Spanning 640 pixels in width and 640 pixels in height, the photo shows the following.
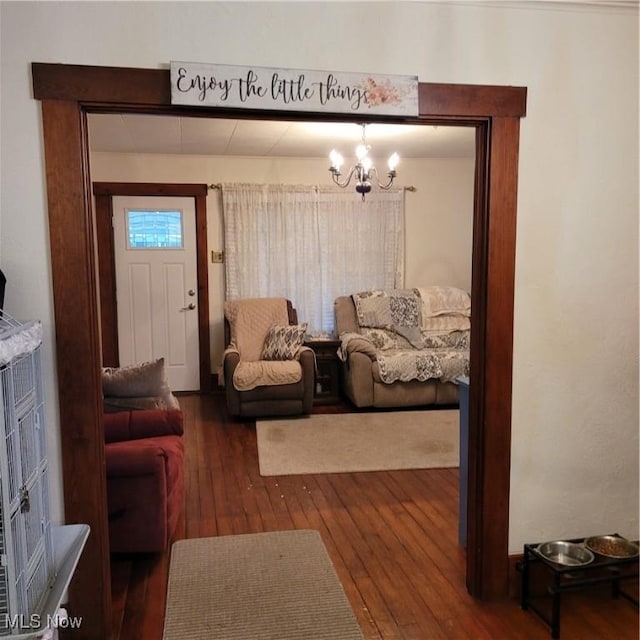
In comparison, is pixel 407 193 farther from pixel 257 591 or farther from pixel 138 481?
pixel 257 591

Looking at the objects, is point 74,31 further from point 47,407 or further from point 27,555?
point 27,555

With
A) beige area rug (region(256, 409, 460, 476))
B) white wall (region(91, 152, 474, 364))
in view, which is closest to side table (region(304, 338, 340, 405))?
beige area rug (region(256, 409, 460, 476))

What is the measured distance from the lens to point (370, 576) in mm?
2457

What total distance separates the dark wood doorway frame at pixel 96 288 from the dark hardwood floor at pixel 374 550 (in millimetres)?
181

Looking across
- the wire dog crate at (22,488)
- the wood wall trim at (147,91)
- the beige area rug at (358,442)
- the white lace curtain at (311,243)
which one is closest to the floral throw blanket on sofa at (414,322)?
the white lace curtain at (311,243)

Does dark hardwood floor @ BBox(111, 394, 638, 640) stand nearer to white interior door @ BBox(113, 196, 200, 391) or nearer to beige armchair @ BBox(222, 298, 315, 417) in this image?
beige armchair @ BBox(222, 298, 315, 417)

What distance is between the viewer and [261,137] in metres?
4.70

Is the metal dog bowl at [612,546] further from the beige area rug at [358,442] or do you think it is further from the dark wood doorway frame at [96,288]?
the beige area rug at [358,442]

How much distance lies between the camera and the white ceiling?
423 centimetres

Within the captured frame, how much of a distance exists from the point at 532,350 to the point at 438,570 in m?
1.06

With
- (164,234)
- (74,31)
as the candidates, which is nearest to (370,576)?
(74,31)

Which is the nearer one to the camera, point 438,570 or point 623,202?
point 623,202

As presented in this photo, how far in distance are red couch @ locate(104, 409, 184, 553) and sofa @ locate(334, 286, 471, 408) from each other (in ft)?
8.25

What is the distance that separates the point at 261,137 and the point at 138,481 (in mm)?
3137
